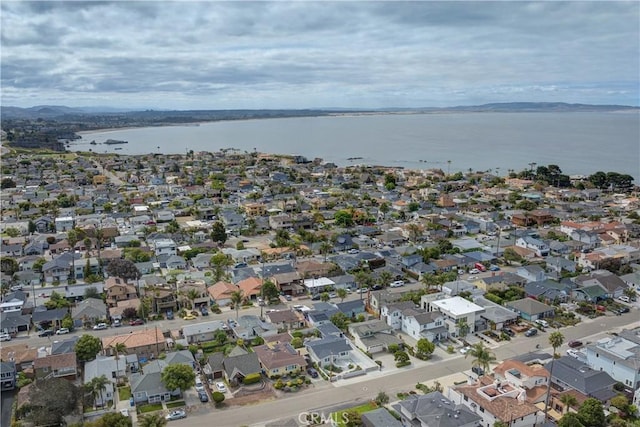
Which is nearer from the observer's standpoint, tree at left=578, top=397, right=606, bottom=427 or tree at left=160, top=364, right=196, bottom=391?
tree at left=578, top=397, right=606, bottom=427

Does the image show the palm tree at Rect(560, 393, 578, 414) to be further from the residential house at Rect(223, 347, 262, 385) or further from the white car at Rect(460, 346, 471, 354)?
the residential house at Rect(223, 347, 262, 385)

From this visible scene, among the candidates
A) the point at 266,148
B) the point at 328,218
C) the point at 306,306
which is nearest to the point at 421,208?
the point at 328,218

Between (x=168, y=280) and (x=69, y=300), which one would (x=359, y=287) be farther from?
(x=69, y=300)

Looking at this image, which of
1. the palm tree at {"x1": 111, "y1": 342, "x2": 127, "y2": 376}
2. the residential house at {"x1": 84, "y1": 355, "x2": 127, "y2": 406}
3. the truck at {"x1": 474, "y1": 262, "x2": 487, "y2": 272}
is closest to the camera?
the residential house at {"x1": 84, "y1": 355, "x2": 127, "y2": 406}

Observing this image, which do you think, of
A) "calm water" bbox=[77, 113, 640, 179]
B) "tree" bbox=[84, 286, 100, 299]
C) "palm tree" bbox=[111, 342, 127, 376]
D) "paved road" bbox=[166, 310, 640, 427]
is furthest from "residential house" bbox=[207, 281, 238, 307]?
"calm water" bbox=[77, 113, 640, 179]

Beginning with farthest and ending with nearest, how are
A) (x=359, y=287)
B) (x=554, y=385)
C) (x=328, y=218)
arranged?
(x=328, y=218), (x=359, y=287), (x=554, y=385)

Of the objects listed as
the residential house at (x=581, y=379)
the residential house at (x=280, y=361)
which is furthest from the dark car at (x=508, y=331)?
the residential house at (x=280, y=361)

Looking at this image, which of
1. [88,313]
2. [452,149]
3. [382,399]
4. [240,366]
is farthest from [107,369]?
[452,149]
